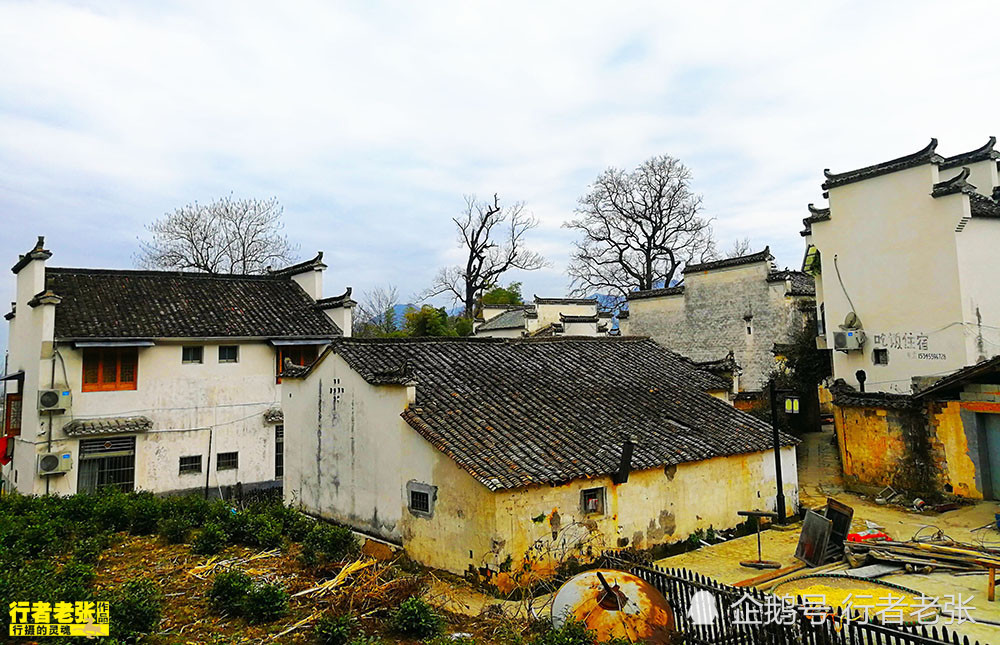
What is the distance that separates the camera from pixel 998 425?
13.3 m

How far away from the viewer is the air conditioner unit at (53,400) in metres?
16.9

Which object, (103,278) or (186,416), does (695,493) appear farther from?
(103,278)

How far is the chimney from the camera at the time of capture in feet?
35.2

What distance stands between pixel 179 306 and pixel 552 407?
1443 centimetres

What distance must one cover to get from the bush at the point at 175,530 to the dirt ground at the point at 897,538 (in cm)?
869

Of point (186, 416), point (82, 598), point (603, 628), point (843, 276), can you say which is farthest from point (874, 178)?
point (186, 416)

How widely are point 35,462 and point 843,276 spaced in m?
23.5

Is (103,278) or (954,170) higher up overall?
(954,170)

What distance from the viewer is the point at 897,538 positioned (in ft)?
38.7

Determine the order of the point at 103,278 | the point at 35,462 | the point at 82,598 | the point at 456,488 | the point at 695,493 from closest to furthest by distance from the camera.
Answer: the point at 82,598 < the point at 456,488 < the point at 695,493 < the point at 35,462 < the point at 103,278

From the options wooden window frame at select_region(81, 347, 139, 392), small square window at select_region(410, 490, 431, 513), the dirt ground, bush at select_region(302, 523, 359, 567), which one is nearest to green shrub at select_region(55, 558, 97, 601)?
bush at select_region(302, 523, 359, 567)

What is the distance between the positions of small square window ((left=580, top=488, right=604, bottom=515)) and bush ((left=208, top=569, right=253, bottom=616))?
5500 millimetres

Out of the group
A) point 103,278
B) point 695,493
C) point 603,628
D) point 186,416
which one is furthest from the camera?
point 103,278

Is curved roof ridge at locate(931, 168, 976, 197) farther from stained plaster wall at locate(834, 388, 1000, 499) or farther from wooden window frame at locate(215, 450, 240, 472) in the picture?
wooden window frame at locate(215, 450, 240, 472)
